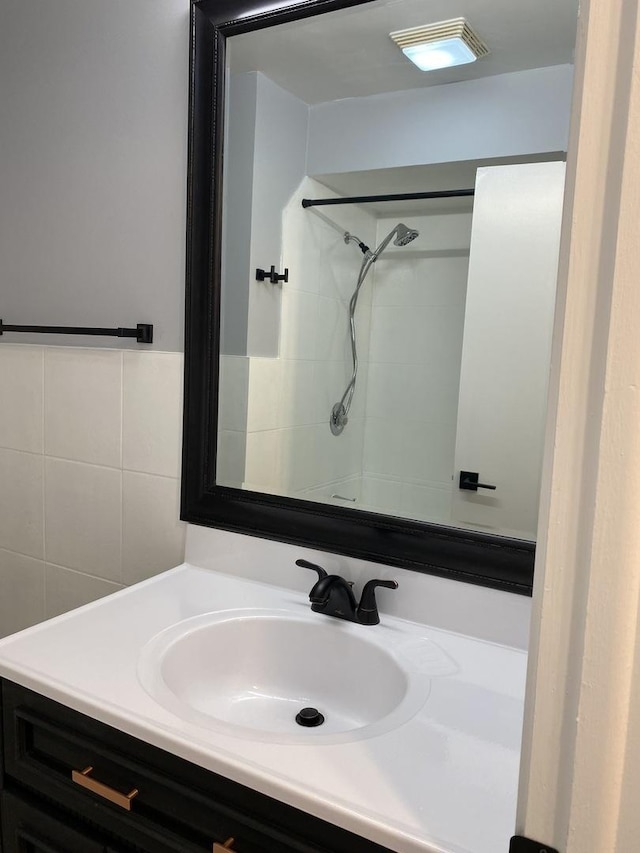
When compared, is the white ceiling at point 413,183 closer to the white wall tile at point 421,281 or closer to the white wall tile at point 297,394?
the white wall tile at point 421,281

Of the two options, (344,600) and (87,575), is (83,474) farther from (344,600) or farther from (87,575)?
(344,600)

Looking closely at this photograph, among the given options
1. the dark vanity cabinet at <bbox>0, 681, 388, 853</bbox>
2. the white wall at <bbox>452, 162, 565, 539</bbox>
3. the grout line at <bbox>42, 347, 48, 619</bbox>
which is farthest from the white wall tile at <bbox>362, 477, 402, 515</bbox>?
the grout line at <bbox>42, 347, 48, 619</bbox>

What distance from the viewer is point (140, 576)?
1.53 meters

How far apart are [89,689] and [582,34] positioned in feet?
3.19

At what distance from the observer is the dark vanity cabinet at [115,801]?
0.78m

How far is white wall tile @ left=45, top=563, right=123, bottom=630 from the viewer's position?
1585 mm

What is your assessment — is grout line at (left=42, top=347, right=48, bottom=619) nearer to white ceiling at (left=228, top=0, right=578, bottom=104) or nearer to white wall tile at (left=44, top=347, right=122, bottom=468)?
white wall tile at (left=44, top=347, right=122, bottom=468)

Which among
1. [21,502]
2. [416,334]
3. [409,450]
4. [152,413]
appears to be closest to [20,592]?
[21,502]

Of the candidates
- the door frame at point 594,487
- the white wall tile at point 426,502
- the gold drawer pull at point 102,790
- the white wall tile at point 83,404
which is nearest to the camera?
the door frame at point 594,487

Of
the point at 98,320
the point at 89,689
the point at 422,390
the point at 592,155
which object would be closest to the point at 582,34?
the point at 592,155

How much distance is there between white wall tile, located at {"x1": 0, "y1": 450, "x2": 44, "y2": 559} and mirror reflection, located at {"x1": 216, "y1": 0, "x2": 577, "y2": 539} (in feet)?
1.92

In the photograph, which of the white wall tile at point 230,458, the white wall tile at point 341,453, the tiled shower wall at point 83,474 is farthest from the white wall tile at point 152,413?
the white wall tile at point 341,453

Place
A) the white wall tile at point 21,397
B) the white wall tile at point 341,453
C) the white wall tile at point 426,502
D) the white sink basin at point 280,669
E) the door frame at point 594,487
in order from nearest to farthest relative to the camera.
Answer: the door frame at point 594,487 < the white sink basin at point 280,669 < the white wall tile at point 426,502 < the white wall tile at point 341,453 < the white wall tile at point 21,397

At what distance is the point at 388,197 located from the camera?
1259 mm
